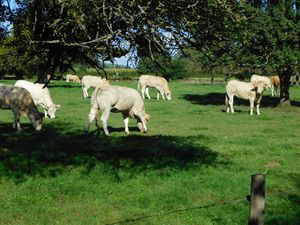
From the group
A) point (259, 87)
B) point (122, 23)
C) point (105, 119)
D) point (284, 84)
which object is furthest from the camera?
point (284, 84)

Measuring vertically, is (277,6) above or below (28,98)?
above

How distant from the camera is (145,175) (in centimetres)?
1145

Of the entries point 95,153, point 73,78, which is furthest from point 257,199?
point 73,78

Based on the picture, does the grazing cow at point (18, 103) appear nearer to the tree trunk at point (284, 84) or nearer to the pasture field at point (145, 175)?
the pasture field at point (145, 175)

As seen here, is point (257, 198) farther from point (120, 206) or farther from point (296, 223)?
point (120, 206)

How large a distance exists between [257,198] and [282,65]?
23.5 m

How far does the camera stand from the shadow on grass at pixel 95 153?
12.2m

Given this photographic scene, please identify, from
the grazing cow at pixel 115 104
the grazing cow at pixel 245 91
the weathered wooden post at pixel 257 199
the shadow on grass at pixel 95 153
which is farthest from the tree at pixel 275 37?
the weathered wooden post at pixel 257 199

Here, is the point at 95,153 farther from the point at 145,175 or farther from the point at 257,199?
the point at 257,199

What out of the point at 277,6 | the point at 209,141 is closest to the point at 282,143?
the point at 209,141

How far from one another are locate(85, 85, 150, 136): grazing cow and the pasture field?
0.60m

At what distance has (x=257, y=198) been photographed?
19.9 ft

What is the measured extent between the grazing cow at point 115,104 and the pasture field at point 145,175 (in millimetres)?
601

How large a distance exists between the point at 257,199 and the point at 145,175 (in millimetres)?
5591
